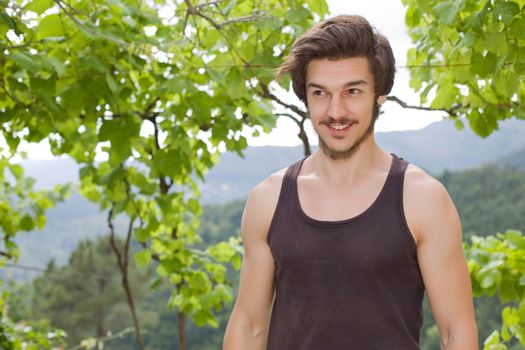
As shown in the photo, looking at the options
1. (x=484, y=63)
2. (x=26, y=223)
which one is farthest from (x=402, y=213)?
(x=26, y=223)

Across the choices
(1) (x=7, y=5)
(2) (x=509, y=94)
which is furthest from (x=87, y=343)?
(2) (x=509, y=94)

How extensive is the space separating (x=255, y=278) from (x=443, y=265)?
0.36 metres

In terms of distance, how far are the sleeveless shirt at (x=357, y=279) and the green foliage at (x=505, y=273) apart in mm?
1442

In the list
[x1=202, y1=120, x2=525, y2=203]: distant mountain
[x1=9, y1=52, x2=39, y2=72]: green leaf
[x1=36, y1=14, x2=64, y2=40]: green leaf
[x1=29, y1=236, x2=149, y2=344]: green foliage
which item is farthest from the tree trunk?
[x1=202, y1=120, x2=525, y2=203]: distant mountain

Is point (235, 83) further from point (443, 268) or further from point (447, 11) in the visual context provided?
point (443, 268)

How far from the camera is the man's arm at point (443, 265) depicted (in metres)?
1.38

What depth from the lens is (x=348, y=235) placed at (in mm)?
1404

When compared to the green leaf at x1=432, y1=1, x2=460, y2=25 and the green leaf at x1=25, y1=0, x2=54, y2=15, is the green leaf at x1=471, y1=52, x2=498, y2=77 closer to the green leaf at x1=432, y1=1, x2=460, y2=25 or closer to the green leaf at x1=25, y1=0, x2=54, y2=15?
the green leaf at x1=432, y1=1, x2=460, y2=25

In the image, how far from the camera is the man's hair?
4.78 ft

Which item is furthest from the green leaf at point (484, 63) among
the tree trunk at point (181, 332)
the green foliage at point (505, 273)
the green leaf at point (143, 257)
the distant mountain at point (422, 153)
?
the distant mountain at point (422, 153)

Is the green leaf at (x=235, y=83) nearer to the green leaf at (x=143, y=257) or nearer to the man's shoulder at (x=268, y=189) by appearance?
the man's shoulder at (x=268, y=189)

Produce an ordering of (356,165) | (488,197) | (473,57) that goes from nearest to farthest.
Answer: (356,165)
(473,57)
(488,197)

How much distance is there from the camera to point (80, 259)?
2948 centimetres

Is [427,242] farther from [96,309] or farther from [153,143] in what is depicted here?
[96,309]
